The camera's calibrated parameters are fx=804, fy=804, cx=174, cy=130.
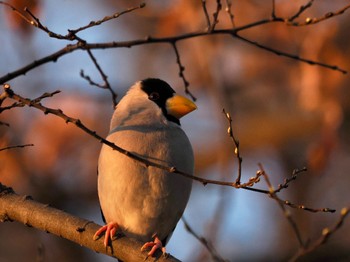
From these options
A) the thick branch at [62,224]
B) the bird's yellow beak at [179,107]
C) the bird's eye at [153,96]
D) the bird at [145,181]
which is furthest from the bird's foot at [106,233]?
the bird's eye at [153,96]

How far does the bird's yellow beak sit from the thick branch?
1.36 meters

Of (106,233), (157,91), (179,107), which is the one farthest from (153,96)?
(106,233)

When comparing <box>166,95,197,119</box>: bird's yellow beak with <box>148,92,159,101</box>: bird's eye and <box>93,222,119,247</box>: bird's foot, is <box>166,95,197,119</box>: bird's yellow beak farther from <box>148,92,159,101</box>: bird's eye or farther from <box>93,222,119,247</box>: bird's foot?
<box>93,222,119,247</box>: bird's foot

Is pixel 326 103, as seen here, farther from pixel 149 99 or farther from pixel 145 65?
pixel 145 65

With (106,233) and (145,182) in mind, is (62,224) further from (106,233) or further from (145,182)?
(145,182)

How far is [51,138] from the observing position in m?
11.6

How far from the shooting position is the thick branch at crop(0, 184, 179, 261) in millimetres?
4590

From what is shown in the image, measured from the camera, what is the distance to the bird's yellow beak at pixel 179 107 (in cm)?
580

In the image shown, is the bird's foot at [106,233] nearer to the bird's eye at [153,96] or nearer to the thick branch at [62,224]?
the thick branch at [62,224]

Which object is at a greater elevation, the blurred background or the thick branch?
the blurred background

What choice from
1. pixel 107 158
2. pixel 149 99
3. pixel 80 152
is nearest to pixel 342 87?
pixel 80 152

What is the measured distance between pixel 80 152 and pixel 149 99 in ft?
19.3

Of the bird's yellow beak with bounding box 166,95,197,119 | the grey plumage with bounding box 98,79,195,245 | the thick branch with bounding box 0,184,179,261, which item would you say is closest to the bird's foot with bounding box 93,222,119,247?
the thick branch with bounding box 0,184,179,261

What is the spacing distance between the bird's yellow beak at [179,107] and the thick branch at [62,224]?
53.7 inches
